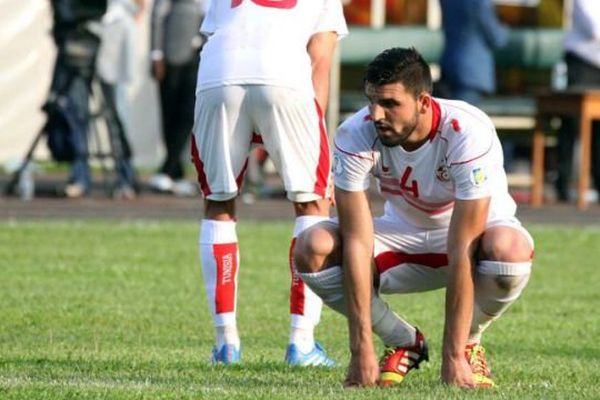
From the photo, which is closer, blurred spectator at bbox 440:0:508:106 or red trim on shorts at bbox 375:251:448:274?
red trim on shorts at bbox 375:251:448:274

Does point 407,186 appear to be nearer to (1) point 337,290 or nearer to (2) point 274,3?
(1) point 337,290

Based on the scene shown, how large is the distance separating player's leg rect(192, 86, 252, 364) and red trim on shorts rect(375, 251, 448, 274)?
92 centimetres

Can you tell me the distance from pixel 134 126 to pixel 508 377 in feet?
62.7

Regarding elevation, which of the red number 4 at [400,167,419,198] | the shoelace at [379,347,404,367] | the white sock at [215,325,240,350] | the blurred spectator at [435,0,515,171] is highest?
the red number 4 at [400,167,419,198]

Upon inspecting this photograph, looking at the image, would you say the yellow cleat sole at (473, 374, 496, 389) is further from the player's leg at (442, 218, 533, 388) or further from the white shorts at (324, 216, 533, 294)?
the white shorts at (324, 216, 533, 294)

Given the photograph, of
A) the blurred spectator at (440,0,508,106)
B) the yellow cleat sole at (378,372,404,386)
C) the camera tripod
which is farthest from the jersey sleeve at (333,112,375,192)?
the blurred spectator at (440,0,508,106)

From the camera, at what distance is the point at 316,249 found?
7449 mm

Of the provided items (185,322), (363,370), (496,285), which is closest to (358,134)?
(496,285)

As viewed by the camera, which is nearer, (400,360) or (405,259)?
(400,360)

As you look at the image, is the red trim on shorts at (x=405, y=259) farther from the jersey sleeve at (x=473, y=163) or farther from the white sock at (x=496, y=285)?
the jersey sleeve at (x=473, y=163)

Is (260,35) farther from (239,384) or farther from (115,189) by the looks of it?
(115,189)

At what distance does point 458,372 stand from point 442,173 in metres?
0.75

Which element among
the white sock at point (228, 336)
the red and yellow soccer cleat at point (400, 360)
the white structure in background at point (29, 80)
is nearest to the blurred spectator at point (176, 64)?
the white structure in background at point (29, 80)

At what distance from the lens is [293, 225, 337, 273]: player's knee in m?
7.45
